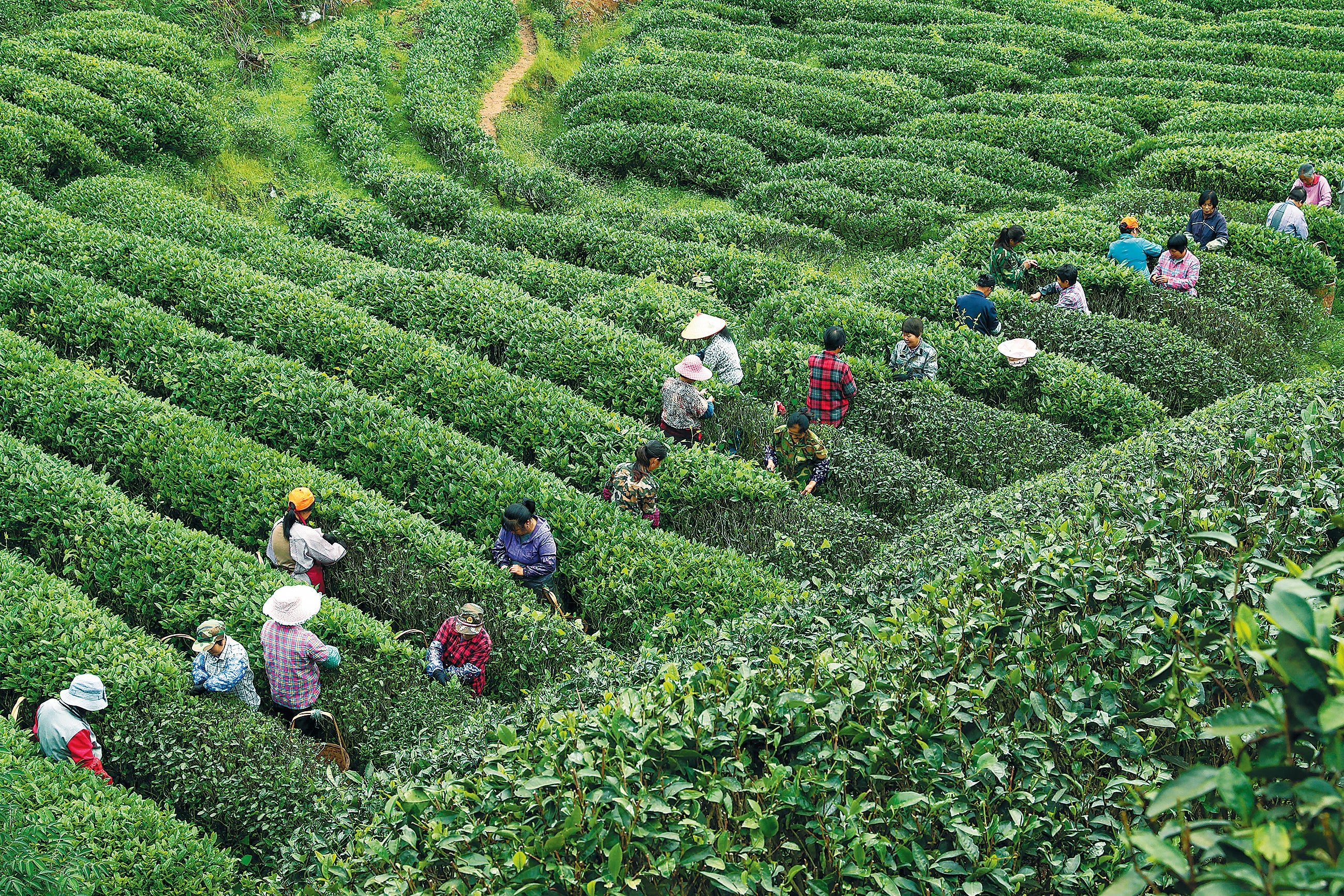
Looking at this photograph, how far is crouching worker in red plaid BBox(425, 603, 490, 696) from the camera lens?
978cm

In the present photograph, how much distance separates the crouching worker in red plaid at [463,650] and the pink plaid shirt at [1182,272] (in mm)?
12015

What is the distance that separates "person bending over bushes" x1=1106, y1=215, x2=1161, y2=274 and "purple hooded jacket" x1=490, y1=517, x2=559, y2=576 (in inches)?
433

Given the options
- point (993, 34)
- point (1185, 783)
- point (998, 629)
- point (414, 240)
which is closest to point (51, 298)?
point (414, 240)

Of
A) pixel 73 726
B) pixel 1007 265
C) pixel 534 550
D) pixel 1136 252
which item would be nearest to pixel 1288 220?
pixel 1136 252

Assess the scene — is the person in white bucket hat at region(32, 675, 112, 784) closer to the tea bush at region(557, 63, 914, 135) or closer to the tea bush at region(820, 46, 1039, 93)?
the tea bush at region(557, 63, 914, 135)

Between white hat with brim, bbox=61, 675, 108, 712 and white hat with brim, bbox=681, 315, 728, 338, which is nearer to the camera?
white hat with brim, bbox=61, 675, 108, 712

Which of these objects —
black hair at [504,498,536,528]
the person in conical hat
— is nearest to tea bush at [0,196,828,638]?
black hair at [504,498,536,528]

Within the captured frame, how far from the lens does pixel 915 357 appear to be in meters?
13.7

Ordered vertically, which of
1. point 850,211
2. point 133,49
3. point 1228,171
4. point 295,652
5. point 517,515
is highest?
point 133,49

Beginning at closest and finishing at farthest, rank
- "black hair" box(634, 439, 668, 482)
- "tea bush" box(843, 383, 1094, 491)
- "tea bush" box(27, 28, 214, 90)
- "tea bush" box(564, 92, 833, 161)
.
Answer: "black hair" box(634, 439, 668, 482) < "tea bush" box(843, 383, 1094, 491) < "tea bush" box(564, 92, 833, 161) < "tea bush" box(27, 28, 214, 90)

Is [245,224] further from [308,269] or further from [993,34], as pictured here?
[993,34]

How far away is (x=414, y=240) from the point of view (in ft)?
59.8

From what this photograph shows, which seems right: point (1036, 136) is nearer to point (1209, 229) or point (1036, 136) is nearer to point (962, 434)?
point (1209, 229)

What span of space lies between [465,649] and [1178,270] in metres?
12.4
